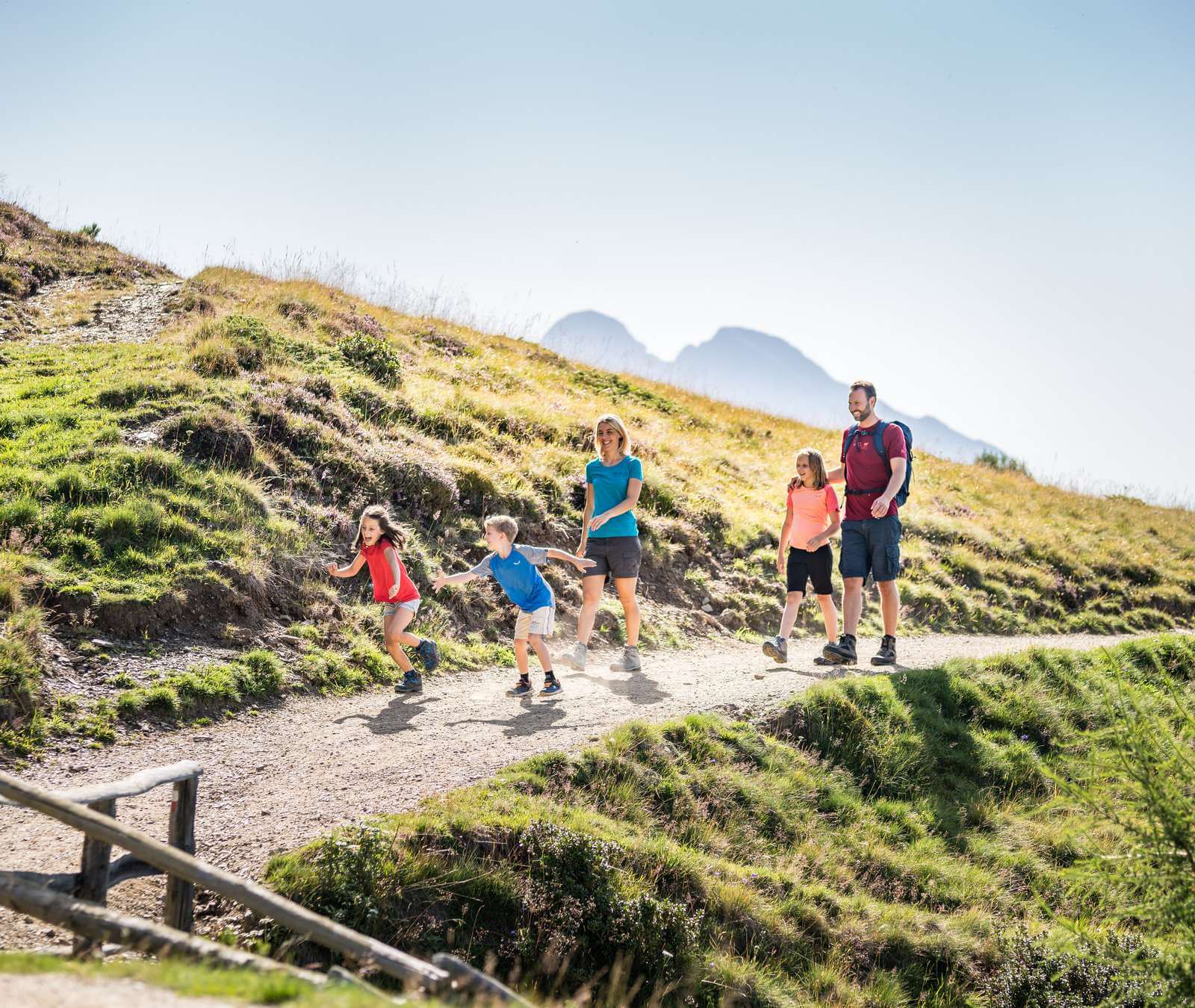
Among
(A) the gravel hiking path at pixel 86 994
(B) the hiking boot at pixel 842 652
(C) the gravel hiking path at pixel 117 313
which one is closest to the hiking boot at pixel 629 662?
(B) the hiking boot at pixel 842 652

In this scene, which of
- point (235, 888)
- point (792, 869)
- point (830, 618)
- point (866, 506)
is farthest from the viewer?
point (830, 618)

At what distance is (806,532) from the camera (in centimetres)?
1045

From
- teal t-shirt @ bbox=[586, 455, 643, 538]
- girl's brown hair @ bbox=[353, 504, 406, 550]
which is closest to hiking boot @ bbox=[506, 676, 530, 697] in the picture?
teal t-shirt @ bbox=[586, 455, 643, 538]

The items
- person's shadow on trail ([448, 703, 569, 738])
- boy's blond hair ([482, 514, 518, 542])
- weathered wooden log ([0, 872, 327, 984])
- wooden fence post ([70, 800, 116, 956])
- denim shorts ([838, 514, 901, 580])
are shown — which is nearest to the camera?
weathered wooden log ([0, 872, 327, 984])

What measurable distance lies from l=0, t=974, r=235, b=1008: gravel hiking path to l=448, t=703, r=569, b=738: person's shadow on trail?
4.72 m

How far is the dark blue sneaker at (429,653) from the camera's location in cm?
934

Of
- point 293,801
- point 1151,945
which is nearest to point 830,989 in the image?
Answer: point 1151,945

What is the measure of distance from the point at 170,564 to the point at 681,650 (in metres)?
7.00

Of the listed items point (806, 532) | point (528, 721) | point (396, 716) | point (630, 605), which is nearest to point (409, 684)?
point (396, 716)

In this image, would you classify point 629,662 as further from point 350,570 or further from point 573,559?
point 350,570

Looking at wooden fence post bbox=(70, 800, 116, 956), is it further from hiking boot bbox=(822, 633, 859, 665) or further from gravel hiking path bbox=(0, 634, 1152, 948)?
hiking boot bbox=(822, 633, 859, 665)

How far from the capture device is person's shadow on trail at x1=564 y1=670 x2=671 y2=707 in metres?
9.26

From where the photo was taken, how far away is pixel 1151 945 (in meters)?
6.22

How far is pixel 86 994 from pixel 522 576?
592cm
